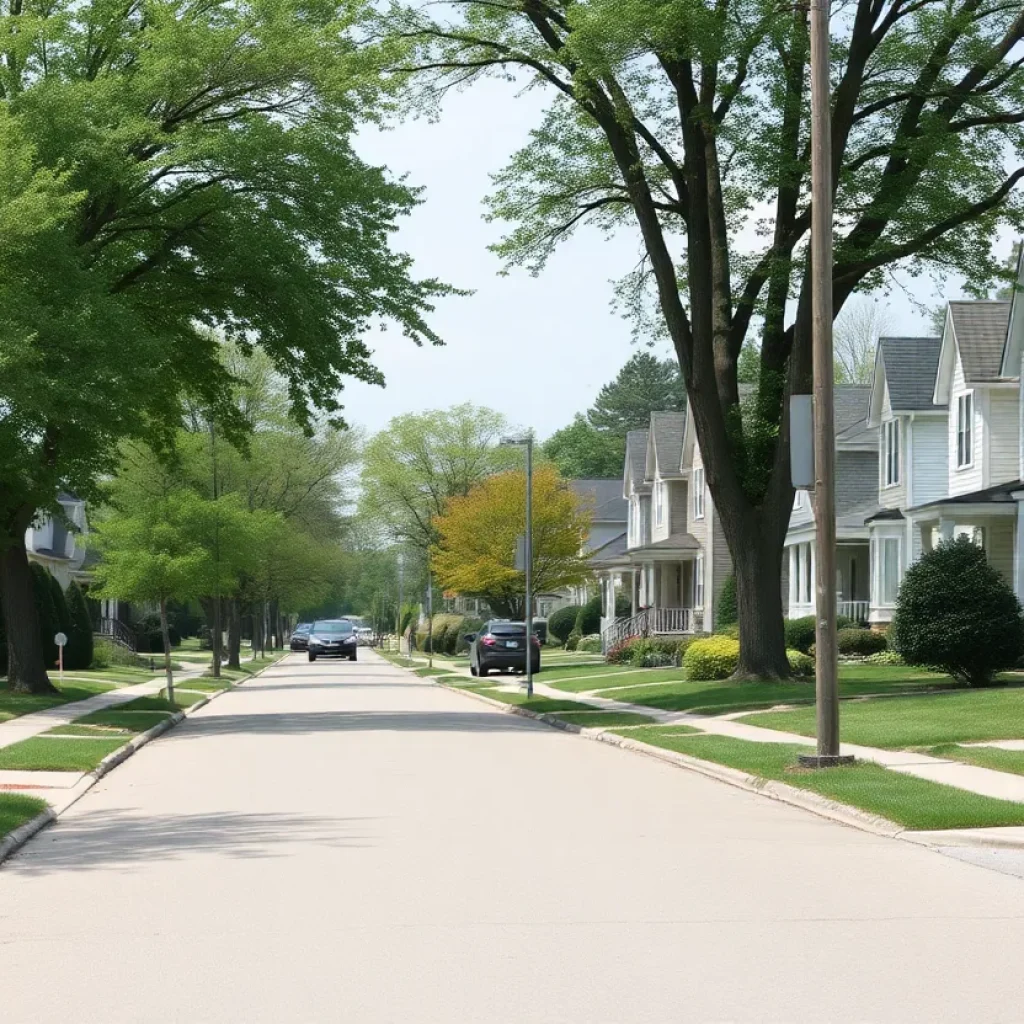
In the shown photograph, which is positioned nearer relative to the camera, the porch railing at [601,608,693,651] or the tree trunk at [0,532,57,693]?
the tree trunk at [0,532,57,693]

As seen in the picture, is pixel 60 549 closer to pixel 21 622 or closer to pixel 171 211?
pixel 21 622

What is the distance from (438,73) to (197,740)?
52.9 feet

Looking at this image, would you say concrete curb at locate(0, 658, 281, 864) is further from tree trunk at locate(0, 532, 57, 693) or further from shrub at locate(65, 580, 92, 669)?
shrub at locate(65, 580, 92, 669)

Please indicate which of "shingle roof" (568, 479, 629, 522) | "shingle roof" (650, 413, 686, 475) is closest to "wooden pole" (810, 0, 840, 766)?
"shingle roof" (650, 413, 686, 475)

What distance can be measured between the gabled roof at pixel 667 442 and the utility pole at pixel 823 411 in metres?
50.8

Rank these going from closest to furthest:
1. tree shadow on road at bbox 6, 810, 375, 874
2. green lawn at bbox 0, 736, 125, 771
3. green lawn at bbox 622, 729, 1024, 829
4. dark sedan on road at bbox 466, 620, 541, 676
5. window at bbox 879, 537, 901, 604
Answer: tree shadow on road at bbox 6, 810, 375, 874 → green lawn at bbox 622, 729, 1024, 829 → green lawn at bbox 0, 736, 125, 771 → window at bbox 879, 537, 901, 604 → dark sedan on road at bbox 466, 620, 541, 676

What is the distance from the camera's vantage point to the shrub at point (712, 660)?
1553 inches

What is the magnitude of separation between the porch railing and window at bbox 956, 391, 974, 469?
1891cm

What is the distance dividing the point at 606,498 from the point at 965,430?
57.1 meters

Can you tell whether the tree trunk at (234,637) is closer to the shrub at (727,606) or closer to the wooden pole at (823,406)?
the shrub at (727,606)

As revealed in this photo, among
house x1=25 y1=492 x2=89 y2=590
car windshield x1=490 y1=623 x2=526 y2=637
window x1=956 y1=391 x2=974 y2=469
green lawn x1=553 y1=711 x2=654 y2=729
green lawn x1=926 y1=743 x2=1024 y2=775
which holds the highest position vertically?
window x1=956 y1=391 x2=974 y2=469

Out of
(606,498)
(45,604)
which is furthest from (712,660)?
(606,498)

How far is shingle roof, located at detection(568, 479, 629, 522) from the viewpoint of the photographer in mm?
96188

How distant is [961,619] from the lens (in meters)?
30.2
